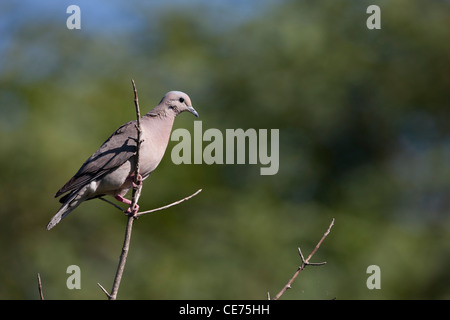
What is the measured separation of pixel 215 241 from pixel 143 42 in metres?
7.03

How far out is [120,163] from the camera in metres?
4.98

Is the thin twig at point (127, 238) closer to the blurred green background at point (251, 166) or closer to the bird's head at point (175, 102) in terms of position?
the bird's head at point (175, 102)

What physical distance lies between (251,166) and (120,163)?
11.2 meters

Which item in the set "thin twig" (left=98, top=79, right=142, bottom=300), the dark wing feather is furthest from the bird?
"thin twig" (left=98, top=79, right=142, bottom=300)

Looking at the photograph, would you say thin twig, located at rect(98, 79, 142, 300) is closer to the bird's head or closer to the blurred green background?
the bird's head

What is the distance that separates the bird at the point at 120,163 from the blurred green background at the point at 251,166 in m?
6.16

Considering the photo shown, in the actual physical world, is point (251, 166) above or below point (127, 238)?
above

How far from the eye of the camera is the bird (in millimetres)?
4914

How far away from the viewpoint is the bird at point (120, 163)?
4914 millimetres

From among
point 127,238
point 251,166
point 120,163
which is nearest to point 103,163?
point 120,163

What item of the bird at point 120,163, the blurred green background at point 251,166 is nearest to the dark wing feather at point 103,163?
the bird at point 120,163

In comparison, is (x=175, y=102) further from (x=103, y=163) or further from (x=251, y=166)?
(x=251, y=166)

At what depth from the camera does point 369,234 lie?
48.0 feet
